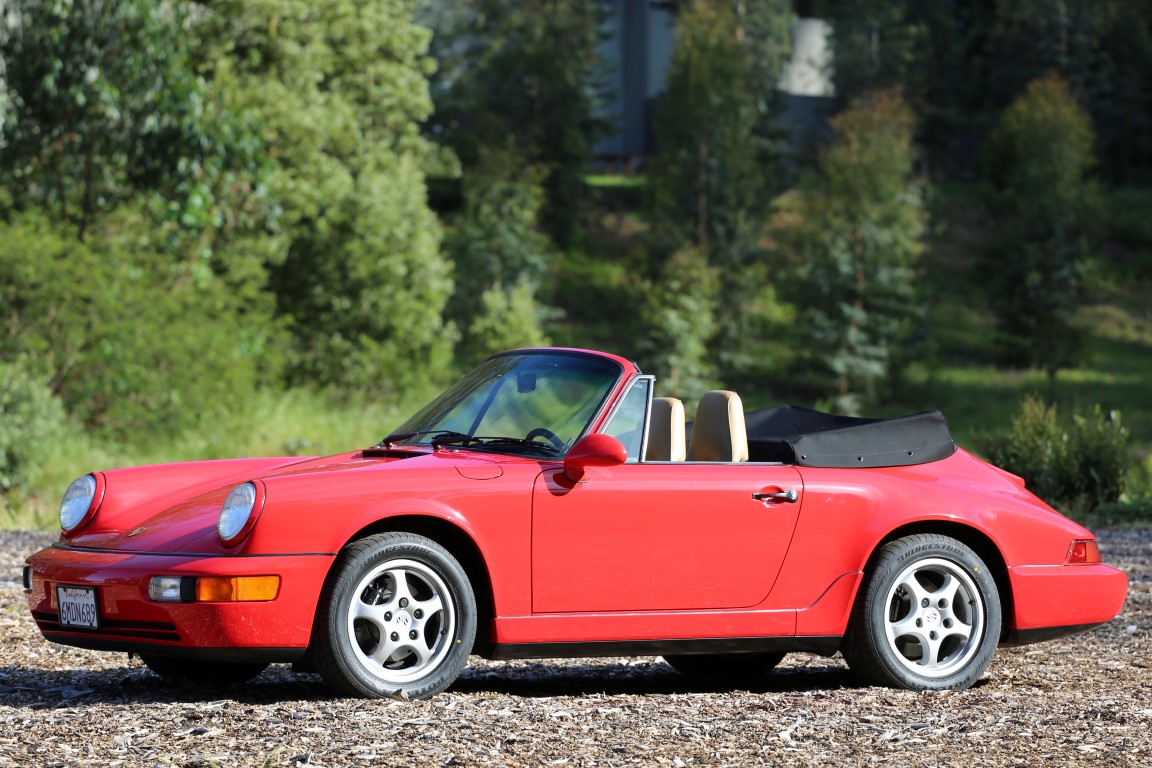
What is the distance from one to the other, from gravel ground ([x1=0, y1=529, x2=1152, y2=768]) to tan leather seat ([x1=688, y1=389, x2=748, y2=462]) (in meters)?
1.04

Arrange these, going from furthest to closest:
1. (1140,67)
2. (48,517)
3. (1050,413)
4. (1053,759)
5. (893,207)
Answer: (1140,67)
(893,207)
(1050,413)
(48,517)
(1053,759)

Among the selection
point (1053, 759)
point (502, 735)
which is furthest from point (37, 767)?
point (1053, 759)

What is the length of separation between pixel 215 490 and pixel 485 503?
54.0 inches

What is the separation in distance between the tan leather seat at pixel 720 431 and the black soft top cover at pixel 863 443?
17 centimetres

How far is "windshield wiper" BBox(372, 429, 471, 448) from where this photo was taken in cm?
668

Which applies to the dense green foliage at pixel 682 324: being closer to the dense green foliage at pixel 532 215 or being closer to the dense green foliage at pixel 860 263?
the dense green foliage at pixel 532 215

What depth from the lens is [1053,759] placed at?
531 cm

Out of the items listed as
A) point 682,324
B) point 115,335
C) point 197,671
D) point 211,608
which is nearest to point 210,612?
point 211,608

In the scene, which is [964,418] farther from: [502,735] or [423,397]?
[502,735]

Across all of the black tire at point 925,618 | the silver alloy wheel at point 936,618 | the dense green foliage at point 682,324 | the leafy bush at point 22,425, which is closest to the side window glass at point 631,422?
the black tire at point 925,618

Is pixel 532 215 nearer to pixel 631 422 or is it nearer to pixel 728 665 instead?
pixel 728 665

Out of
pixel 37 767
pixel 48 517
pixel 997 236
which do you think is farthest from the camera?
pixel 997 236

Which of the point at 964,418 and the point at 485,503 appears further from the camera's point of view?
the point at 964,418

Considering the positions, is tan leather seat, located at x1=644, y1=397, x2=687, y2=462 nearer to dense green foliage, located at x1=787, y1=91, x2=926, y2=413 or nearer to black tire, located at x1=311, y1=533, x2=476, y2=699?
black tire, located at x1=311, y1=533, x2=476, y2=699
